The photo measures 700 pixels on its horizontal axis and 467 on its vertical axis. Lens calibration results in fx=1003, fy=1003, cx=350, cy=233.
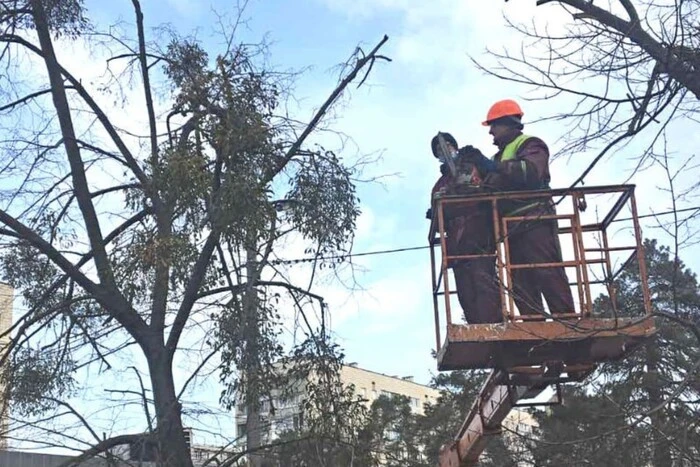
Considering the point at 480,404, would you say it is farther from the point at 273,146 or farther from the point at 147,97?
the point at 147,97

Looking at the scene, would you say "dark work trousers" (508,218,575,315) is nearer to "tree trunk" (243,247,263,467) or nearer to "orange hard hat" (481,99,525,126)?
"orange hard hat" (481,99,525,126)

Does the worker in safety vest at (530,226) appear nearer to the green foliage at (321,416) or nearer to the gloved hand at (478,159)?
the gloved hand at (478,159)

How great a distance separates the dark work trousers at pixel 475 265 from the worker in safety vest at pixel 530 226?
19cm

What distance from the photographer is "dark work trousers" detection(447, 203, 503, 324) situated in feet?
25.0

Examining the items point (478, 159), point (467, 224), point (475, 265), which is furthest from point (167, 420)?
point (478, 159)

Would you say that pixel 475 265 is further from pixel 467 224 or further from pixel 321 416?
pixel 321 416

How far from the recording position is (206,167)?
9.89 metres

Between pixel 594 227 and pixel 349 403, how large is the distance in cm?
352

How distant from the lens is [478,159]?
25.3 ft

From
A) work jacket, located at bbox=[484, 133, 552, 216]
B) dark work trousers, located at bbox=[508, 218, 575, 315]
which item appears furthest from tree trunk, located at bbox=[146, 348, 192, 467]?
work jacket, located at bbox=[484, 133, 552, 216]

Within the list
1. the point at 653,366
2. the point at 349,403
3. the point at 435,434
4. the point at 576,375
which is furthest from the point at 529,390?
the point at 435,434

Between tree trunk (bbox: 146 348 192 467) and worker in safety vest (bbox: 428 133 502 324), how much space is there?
3371 mm

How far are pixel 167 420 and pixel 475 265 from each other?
3.66m

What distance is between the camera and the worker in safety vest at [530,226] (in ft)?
24.3
